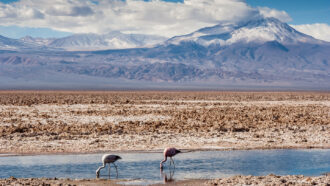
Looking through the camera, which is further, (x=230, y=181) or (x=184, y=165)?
(x=184, y=165)

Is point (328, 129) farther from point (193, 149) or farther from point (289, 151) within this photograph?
point (193, 149)

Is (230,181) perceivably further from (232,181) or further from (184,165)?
(184,165)

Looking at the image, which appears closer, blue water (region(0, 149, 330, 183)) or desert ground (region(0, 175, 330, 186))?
desert ground (region(0, 175, 330, 186))

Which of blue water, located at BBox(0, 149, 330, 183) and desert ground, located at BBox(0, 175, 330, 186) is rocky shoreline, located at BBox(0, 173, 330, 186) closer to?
desert ground, located at BBox(0, 175, 330, 186)

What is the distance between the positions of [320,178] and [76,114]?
87.3ft

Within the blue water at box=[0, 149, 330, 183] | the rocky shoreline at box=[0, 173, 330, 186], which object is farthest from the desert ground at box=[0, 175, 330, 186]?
the blue water at box=[0, 149, 330, 183]

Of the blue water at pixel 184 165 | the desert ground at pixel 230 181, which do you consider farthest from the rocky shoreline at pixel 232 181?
the blue water at pixel 184 165

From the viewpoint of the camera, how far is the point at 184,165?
682 inches

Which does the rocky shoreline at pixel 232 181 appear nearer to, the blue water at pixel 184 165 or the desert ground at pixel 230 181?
the desert ground at pixel 230 181

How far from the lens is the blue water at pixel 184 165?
15.8 metres

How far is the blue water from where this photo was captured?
15.8 meters

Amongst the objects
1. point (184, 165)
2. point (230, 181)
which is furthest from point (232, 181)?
point (184, 165)

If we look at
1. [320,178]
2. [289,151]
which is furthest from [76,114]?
[320,178]

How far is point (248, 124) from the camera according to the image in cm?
3031
